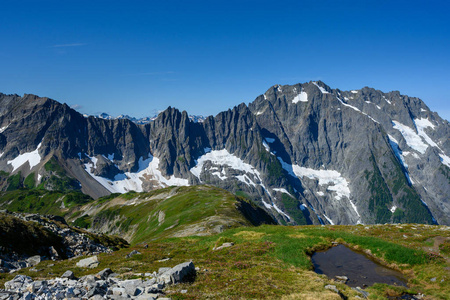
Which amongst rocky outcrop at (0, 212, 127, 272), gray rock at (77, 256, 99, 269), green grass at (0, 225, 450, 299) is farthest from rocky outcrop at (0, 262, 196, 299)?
rocky outcrop at (0, 212, 127, 272)

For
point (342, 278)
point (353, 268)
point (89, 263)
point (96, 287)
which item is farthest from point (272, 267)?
point (89, 263)

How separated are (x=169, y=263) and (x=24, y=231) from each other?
33.0 metres

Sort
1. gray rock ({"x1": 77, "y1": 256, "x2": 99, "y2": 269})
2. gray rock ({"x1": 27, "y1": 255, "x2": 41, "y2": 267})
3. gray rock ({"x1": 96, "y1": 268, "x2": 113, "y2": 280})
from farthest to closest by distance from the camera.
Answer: gray rock ({"x1": 27, "y1": 255, "x2": 41, "y2": 267}), gray rock ({"x1": 77, "y1": 256, "x2": 99, "y2": 269}), gray rock ({"x1": 96, "y1": 268, "x2": 113, "y2": 280})

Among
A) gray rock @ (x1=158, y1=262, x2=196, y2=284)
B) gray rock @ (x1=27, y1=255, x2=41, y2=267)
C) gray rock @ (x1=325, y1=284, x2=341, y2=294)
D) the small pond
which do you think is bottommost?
the small pond

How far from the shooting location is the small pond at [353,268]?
2916 centimetres

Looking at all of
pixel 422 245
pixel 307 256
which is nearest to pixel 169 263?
pixel 307 256

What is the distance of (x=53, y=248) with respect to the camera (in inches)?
1869

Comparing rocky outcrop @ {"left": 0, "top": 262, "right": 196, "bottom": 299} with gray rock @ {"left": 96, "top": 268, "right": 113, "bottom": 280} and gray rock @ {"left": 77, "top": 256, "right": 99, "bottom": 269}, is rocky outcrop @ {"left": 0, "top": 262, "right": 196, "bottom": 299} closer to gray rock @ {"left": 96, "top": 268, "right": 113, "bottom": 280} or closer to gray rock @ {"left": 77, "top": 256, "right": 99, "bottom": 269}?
gray rock @ {"left": 96, "top": 268, "right": 113, "bottom": 280}

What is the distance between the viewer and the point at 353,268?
3225 centimetres

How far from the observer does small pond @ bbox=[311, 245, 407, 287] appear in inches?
1148

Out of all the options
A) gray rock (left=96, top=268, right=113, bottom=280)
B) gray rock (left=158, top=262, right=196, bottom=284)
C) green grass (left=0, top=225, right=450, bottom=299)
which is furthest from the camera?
gray rock (left=96, top=268, right=113, bottom=280)

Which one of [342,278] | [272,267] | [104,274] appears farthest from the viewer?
[272,267]

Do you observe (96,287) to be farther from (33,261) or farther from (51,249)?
(51,249)

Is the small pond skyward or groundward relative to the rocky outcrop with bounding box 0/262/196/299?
groundward
